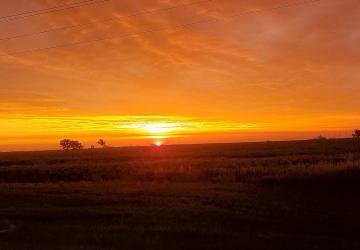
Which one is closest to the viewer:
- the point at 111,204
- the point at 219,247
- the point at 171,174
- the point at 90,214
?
the point at 219,247

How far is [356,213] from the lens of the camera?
21.4 m

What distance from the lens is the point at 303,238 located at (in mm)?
15312

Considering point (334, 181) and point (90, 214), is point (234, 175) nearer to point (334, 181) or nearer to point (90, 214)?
point (334, 181)

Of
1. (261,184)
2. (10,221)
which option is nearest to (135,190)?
(261,184)

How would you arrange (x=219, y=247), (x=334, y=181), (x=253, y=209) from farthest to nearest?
(x=334, y=181)
(x=253, y=209)
(x=219, y=247)

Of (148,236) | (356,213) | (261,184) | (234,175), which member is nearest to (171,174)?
(234,175)

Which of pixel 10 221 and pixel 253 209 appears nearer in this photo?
pixel 10 221

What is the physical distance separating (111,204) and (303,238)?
9967 millimetres

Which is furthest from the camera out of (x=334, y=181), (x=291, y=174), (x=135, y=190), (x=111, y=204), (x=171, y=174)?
(x=171, y=174)

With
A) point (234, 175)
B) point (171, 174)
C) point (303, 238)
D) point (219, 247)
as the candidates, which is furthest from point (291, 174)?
point (219, 247)

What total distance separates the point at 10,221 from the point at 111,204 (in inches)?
214

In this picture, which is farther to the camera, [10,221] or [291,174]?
[291,174]

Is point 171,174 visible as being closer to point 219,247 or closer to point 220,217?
point 220,217

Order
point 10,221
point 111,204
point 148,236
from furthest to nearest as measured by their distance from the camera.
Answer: point 111,204 < point 10,221 < point 148,236
